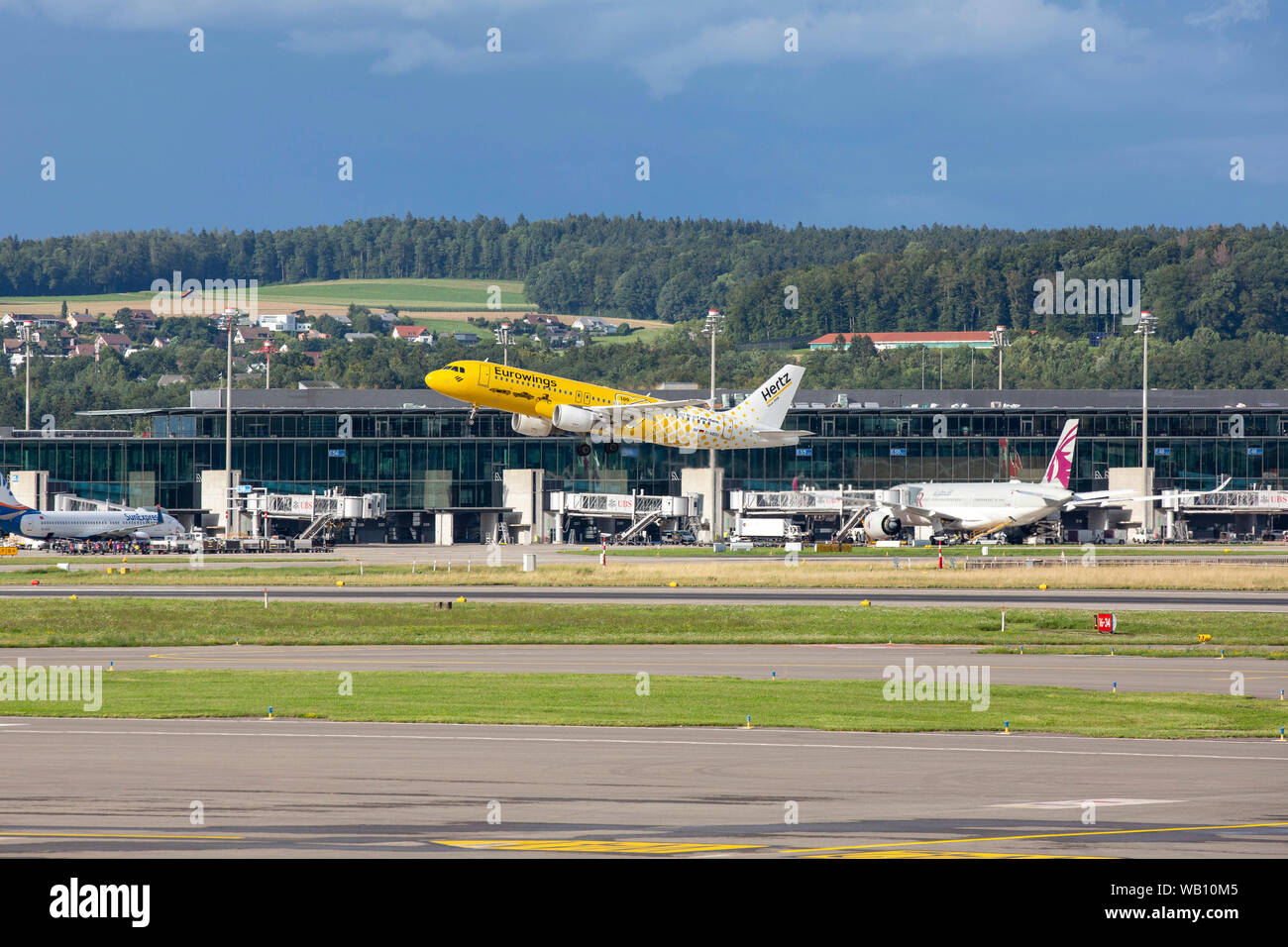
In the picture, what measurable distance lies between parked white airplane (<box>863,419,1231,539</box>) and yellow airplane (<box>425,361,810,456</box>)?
36048 millimetres

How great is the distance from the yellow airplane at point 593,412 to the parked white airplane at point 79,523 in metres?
60.9

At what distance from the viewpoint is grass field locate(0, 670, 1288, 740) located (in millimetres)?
31906

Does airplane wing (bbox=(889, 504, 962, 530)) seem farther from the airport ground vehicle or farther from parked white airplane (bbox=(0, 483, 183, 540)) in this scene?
parked white airplane (bbox=(0, 483, 183, 540))

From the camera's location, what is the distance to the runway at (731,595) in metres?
64.9

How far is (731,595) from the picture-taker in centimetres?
6988

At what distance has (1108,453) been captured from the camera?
156750 mm

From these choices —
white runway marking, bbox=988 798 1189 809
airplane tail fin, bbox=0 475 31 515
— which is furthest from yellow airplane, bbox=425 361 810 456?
airplane tail fin, bbox=0 475 31 515

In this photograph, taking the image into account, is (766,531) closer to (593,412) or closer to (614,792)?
(593,412)

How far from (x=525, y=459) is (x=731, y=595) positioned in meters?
87.9

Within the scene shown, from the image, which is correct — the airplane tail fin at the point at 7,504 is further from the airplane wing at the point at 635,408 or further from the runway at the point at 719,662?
the runway at the point at 719,662

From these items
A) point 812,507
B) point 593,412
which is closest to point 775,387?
point 593,412
